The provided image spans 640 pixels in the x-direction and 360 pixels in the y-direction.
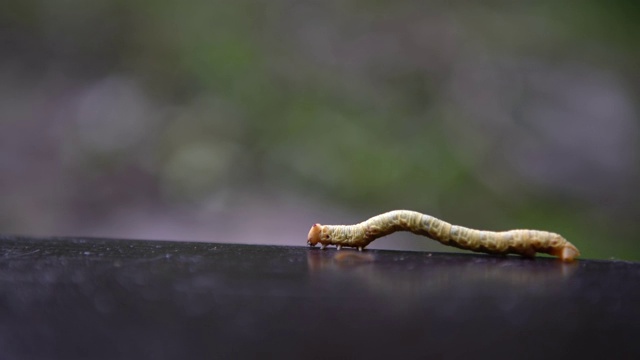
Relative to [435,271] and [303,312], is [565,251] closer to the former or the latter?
[435,271]

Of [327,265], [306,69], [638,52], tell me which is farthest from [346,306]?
[638,52]

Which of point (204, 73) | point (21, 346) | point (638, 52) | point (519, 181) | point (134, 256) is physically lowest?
point (21, 346)

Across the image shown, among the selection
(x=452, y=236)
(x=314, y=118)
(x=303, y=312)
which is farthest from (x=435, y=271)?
(x=314, y=118)

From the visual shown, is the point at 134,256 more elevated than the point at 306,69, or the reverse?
the point at 306,69

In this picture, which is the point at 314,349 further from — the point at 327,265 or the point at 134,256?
the point at 134,256

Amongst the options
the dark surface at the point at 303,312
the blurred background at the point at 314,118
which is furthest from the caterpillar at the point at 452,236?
the blurred background at the point at 314,118

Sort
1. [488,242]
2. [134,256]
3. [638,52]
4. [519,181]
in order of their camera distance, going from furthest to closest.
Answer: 1. [638,52]
2. [519,181]
3. [488,242]
4. [134,256]

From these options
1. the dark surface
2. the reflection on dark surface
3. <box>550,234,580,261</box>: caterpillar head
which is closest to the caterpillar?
<box>550,234,580,261</box>: caterpillar head

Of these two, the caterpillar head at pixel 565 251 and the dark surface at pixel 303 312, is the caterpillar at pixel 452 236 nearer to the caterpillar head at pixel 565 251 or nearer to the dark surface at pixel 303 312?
the caterpillar head at pixel 565 251
